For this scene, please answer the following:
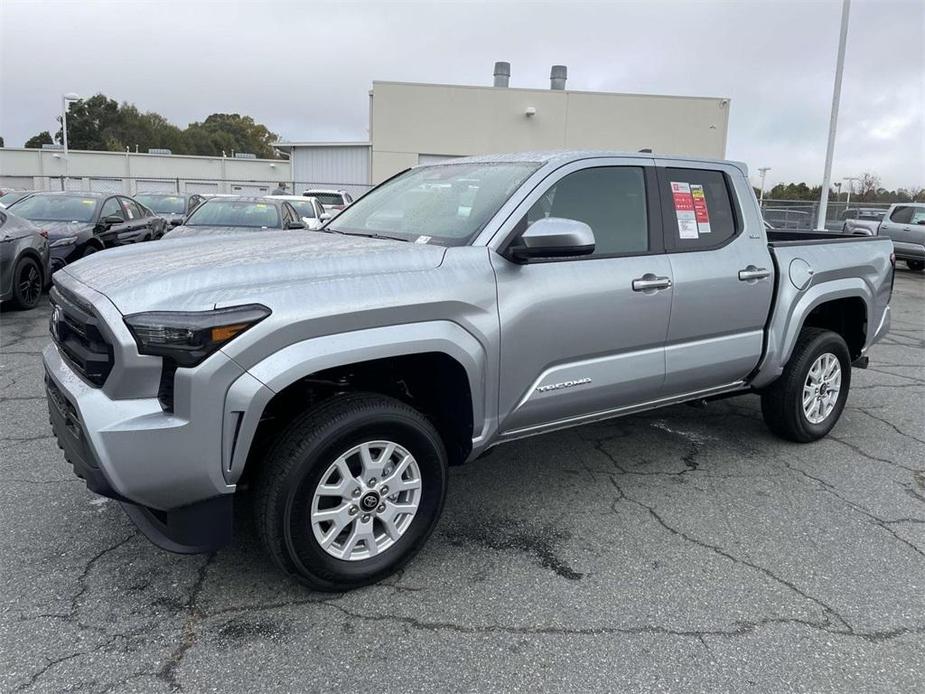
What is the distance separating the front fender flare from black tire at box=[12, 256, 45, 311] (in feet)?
25.3

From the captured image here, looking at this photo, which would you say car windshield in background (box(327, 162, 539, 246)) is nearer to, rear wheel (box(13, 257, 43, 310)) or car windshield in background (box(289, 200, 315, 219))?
rear wheel (box(13, 257, 43, 310))

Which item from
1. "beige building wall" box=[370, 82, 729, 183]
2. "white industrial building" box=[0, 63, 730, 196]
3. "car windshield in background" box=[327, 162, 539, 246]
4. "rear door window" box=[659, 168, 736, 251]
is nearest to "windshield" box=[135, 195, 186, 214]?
"white industrial building" box=[0, 63, 730, 196]

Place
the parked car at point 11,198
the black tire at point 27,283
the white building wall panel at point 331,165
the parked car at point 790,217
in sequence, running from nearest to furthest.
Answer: the black tire at point 27,283 → the parked car at point 11,198 → the parked car at point 790,217 → the white building wall panel at point 331,165

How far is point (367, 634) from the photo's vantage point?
2.68 meters

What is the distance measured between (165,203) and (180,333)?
17843 mm

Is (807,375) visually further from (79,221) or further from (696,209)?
(79,221)

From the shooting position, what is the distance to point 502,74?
31.1m

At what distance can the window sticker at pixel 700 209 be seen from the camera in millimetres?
4062

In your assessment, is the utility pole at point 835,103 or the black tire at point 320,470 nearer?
the black tire at point 320,470

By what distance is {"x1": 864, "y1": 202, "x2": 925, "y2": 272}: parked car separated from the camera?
1769 centimetres

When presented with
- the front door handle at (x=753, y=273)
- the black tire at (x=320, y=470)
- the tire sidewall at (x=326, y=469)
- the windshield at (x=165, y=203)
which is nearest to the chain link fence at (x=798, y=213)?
the windshield at (x=165, y=203)

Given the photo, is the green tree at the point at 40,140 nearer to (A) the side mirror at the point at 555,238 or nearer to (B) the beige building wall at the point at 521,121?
(B) the beige building wall at the point at 521,121

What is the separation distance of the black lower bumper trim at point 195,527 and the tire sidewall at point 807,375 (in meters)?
3.76

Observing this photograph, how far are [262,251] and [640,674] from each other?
2357 millimetres
